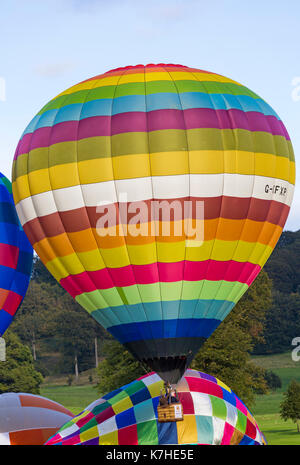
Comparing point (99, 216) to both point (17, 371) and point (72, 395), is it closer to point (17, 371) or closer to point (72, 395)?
point (17, 371)

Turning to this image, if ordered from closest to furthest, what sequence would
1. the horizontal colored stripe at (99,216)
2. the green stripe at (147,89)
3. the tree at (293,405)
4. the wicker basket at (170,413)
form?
the wicker basket at (170,413), the horizontal colored stripe at (99,216), the green stripe at (147,89), the tree at (293,405)

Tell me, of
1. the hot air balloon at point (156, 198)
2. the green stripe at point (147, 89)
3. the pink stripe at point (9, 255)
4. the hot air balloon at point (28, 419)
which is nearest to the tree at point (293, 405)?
the hot air balloon at point (28, 419)

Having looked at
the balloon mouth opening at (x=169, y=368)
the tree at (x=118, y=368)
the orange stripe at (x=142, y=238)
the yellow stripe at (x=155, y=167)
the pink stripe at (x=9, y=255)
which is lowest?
the balloon mouth opening at (x=169, y=368)

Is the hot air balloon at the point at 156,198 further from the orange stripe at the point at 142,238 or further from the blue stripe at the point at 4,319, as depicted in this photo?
the blue stripe at the point at 4,319

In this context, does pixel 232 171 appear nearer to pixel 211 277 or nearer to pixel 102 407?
pixel 211 277

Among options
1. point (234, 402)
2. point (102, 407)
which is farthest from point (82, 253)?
point (234, 402)

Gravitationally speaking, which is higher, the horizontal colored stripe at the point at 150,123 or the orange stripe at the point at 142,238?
the horizontal colored stripe at the point at 150,123
